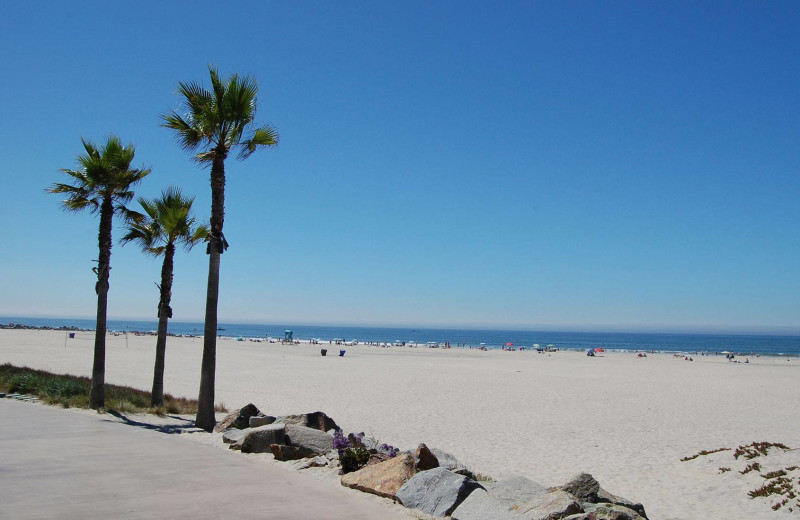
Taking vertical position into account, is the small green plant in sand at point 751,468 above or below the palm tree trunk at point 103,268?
below

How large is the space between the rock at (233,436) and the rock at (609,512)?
563cm

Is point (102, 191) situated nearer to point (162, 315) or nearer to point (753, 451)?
point (162, 315)

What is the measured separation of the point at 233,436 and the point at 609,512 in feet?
20.7

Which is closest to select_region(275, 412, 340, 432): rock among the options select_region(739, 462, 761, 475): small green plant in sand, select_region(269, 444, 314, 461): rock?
select_region(269, 444, 314, 461): rock

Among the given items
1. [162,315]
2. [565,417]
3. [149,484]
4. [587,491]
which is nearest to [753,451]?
[587,491]

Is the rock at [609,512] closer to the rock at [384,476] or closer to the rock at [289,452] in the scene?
the rock at [384,476]

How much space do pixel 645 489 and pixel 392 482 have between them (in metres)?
5.08

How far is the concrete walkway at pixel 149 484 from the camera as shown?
542cm

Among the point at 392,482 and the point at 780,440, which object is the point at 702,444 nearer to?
the point at 780,440

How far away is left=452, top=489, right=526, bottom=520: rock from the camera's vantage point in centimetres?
533

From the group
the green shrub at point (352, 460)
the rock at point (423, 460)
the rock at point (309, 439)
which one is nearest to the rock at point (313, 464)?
the green shrub at point (352, 460)

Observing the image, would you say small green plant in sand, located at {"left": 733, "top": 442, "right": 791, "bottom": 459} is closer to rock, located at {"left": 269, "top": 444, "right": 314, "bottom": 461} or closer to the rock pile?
the rock pile

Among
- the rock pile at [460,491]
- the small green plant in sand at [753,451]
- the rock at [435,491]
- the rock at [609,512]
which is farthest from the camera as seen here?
the small green plant in sand at [753,451]

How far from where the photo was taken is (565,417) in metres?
17.7
